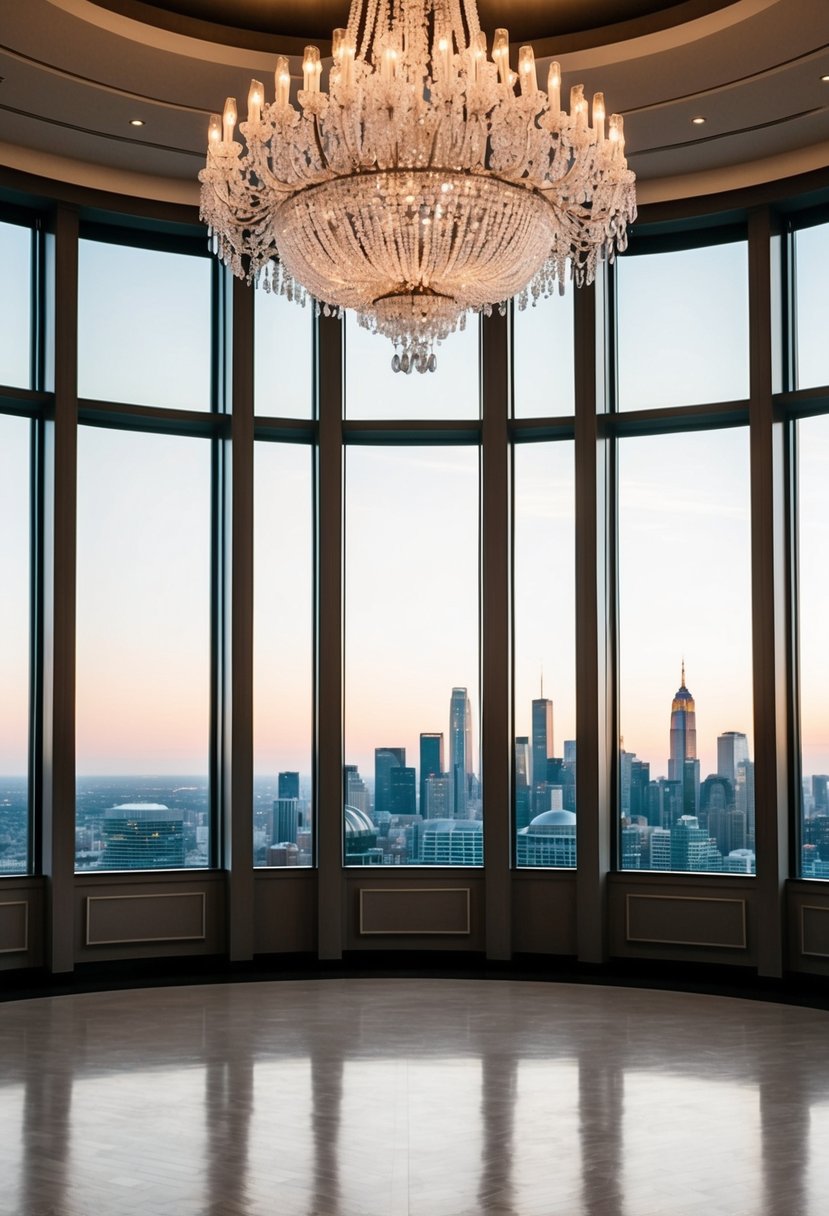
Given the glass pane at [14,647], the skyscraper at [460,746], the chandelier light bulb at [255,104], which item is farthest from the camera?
the skyscraper at [460,746]

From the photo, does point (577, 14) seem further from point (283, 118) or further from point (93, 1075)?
point (93, 1075)

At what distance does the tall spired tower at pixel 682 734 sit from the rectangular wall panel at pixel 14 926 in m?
4.13

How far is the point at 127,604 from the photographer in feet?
28.1

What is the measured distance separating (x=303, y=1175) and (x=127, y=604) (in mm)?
4662

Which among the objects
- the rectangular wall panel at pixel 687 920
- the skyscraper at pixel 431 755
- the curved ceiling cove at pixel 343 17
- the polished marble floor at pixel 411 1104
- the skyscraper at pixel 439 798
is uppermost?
the curved ceiling cove at pixel 343 17

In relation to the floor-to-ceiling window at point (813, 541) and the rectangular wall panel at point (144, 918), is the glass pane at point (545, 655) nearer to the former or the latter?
the floor-to-ceiling window at point (813, 541)

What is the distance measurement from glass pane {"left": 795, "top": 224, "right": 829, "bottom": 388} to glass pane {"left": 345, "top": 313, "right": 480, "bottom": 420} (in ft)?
6.96

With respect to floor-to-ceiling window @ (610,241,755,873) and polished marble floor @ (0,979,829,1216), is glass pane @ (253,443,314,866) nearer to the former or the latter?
polished marble floor @ (0,979,829,1216)

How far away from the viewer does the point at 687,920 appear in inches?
328

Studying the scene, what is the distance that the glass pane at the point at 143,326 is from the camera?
28.1ft

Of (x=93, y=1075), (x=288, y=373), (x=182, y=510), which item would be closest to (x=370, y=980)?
(x=93, y=1075)

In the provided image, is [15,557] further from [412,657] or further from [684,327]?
[684,327]

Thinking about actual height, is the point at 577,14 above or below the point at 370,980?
above

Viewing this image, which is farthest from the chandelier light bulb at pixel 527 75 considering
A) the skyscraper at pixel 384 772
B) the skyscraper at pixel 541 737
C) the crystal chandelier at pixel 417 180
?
the skyscraper at pixel 384 772
